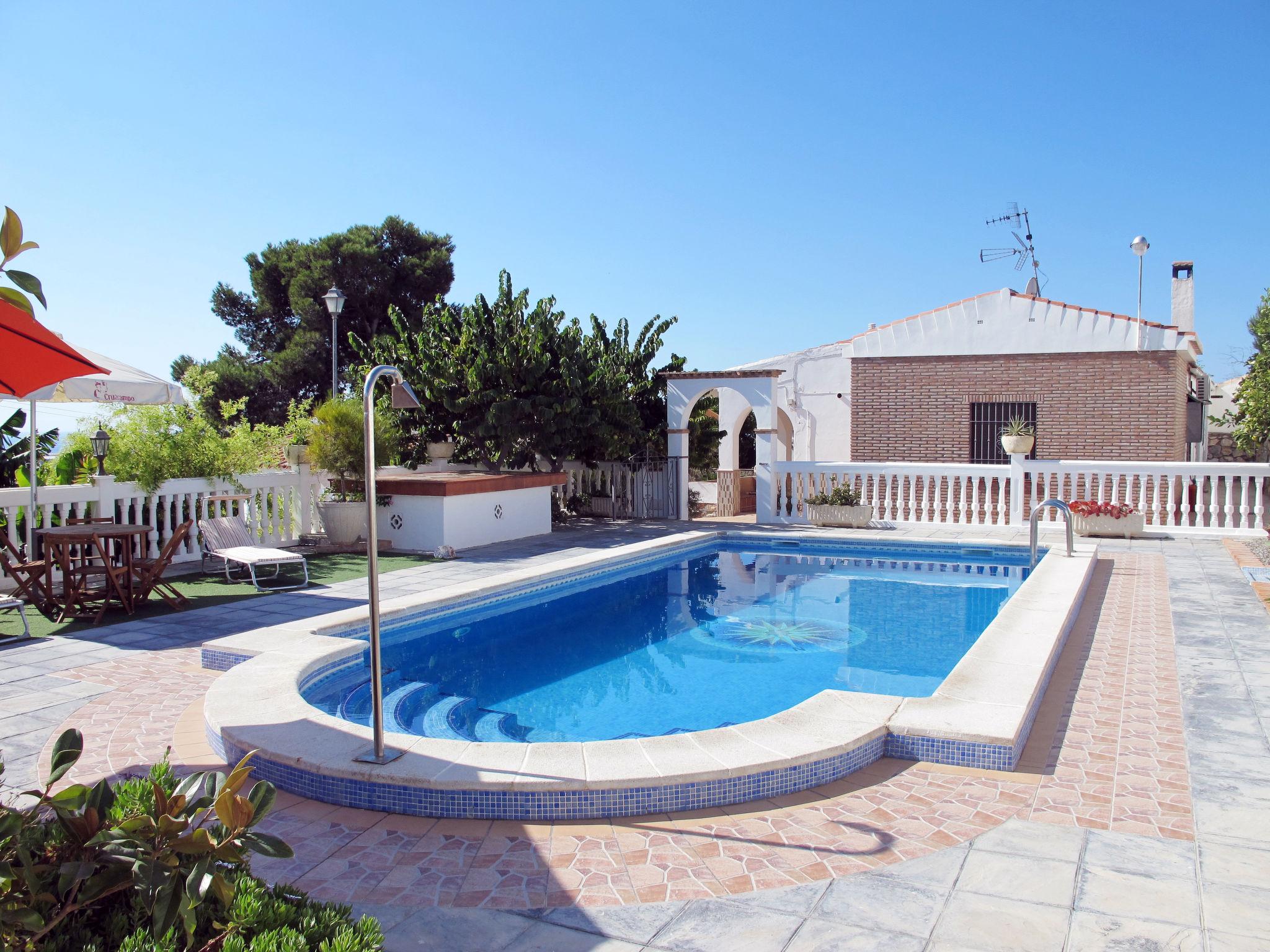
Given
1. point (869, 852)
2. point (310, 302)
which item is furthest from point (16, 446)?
point (310, 302)

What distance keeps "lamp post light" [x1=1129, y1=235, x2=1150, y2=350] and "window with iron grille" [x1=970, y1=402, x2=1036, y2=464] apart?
2.04 metres

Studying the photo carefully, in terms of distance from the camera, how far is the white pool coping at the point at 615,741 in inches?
143

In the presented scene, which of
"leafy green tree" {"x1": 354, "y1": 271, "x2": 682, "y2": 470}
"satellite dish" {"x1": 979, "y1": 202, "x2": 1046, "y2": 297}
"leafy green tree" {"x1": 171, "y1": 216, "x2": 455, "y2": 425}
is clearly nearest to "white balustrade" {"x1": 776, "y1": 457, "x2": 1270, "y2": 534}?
"leafy green tree" {"x1": 354, "y1": 271, "x2": 682, "y2": 470}

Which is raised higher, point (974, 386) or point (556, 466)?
point (974, 386)

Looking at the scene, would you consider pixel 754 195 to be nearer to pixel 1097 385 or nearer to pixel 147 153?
pixel 1097 385

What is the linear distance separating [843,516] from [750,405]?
8.59ft

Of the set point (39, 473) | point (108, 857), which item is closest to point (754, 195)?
point (39, 473)

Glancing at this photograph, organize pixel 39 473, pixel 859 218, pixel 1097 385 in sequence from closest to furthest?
pixel 39 473
pixel 1097 385
pixel 859 218

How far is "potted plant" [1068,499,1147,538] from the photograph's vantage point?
1245 cm

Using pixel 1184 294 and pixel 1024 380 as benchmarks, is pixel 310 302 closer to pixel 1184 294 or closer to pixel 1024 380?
pixel 1024 380

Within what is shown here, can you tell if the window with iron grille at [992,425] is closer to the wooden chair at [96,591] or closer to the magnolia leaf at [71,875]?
the wooden chair at [96,591]

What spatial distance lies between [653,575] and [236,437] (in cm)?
546

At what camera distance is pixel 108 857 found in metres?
1.96

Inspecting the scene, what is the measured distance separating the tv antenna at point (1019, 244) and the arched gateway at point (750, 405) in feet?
29.7
